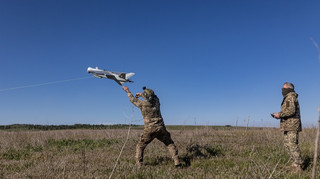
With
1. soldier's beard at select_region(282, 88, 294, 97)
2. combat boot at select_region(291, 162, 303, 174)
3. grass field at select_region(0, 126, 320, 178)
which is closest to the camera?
grass field at select_region(0, 126, 320, 178)

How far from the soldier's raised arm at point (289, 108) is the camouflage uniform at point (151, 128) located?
9.91 feet

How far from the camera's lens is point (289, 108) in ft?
22.0

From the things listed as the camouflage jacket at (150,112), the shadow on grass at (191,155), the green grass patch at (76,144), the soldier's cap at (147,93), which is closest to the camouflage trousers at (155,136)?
the camouflage jacket at (150,112)

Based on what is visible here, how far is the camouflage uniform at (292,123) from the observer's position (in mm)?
6637

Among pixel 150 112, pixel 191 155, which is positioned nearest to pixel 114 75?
pixel 150 112

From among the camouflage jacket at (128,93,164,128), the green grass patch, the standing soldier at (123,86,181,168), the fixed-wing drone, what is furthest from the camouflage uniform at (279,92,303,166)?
the green grass patch

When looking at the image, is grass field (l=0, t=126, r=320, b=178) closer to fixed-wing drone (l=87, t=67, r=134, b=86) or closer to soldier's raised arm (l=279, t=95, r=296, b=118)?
soldier's raised arm (l=279, t=95, r=296, b=118)

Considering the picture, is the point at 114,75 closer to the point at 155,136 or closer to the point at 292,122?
the point at 155,136

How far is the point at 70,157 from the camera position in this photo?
28.3ft

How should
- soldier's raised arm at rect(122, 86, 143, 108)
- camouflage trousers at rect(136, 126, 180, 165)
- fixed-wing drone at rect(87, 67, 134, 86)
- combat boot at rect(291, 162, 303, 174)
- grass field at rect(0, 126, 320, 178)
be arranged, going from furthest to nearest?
1. fixed-wing drone at rect(87, 67, 134, 86)
2. soldier's raised arm at rect(122, 86, 143, 108)
3. camouflage trousers at rect(136, 126, 180, 165)
4. combat boot at rect(291, 162, 303, 174)
5. grass field at rect(0, 126, 320, 178)

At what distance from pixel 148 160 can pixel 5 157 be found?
5539mm

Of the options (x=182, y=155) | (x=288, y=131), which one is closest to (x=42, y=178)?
(x=182, y=155)

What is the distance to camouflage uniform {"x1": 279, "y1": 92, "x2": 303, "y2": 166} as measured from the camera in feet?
21.8

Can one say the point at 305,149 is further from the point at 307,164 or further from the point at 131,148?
the point at 131,148
